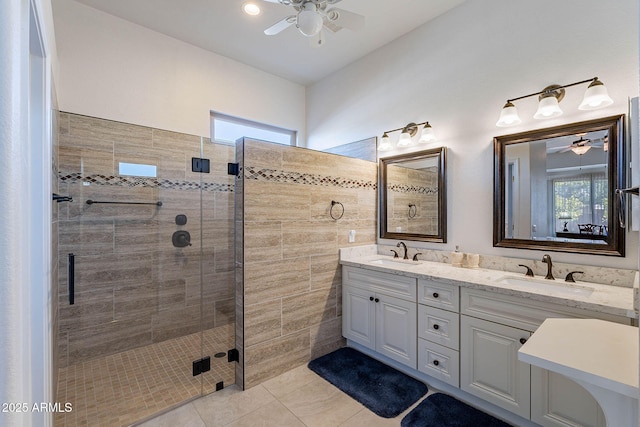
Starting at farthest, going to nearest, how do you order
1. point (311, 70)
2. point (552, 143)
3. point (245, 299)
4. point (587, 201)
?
point (311, 70) < point (245, 299) < point (552, 143) < point (587, 201)

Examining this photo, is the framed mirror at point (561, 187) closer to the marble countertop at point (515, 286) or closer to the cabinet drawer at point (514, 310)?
the marble countertop at point (515, 286)

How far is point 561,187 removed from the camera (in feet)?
6.59

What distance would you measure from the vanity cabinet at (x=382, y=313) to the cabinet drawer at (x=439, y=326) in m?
0.07

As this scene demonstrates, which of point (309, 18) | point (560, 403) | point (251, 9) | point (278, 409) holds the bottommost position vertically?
point (278, 409)

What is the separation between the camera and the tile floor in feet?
6.02

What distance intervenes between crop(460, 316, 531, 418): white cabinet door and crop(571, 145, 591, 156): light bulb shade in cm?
129

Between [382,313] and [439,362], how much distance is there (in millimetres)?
551

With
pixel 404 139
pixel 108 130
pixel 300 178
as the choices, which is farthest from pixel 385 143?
pixel 108 130

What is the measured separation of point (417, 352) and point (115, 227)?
112 inches

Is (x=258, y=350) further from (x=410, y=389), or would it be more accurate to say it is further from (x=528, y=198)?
(x=528, y=198)

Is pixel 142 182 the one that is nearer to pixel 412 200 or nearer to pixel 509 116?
pixel 412 200

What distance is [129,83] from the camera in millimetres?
2744

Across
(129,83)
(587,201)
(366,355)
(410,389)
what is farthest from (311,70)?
(410,389)

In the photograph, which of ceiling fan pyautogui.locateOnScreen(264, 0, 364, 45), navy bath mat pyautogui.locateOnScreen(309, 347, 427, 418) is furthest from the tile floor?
ceiling fan pyautogui.locateOnScreen(264, 0, 364, 45)
